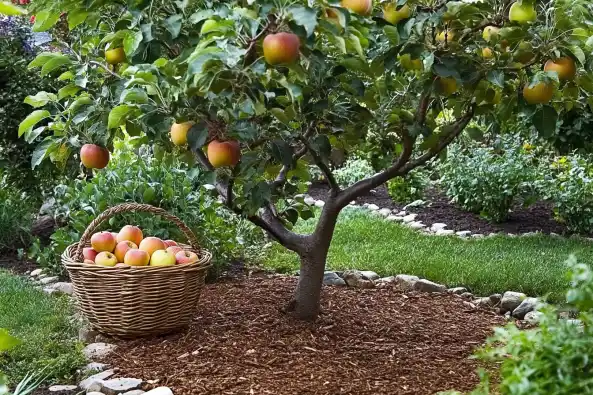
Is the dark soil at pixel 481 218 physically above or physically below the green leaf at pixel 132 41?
below

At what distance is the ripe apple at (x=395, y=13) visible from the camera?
8.66ft

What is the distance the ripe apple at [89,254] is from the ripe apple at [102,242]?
18mm

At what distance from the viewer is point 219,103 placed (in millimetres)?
2434

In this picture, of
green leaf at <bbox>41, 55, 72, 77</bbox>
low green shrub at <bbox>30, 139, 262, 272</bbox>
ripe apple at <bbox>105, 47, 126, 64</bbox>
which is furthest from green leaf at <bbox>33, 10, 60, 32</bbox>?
low green shrub at <bbox>30, 139, 262, 272</bbox>

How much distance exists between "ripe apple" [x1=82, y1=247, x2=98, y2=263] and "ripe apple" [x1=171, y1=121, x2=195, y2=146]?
4.16 feet

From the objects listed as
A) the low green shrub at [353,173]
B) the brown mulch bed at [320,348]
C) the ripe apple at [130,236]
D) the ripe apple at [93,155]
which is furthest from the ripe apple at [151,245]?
the low green shrub at [353,173]

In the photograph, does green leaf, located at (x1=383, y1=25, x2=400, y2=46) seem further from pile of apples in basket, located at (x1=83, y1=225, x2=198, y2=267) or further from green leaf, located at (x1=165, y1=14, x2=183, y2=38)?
pile of apples in basket, located at (x1=83, y1=225, x2=198, y2=267)

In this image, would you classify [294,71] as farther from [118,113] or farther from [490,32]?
[490,32]

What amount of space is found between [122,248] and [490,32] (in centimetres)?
201

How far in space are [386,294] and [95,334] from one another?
1.72 metres

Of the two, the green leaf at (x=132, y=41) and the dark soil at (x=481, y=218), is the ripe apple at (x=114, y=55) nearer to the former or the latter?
the green leaf at (x=132, y=41)

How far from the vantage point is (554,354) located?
152 cm

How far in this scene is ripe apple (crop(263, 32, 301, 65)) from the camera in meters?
1.99

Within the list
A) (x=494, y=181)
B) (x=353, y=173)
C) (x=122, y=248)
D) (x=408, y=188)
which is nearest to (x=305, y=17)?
(x=122, y=248)
